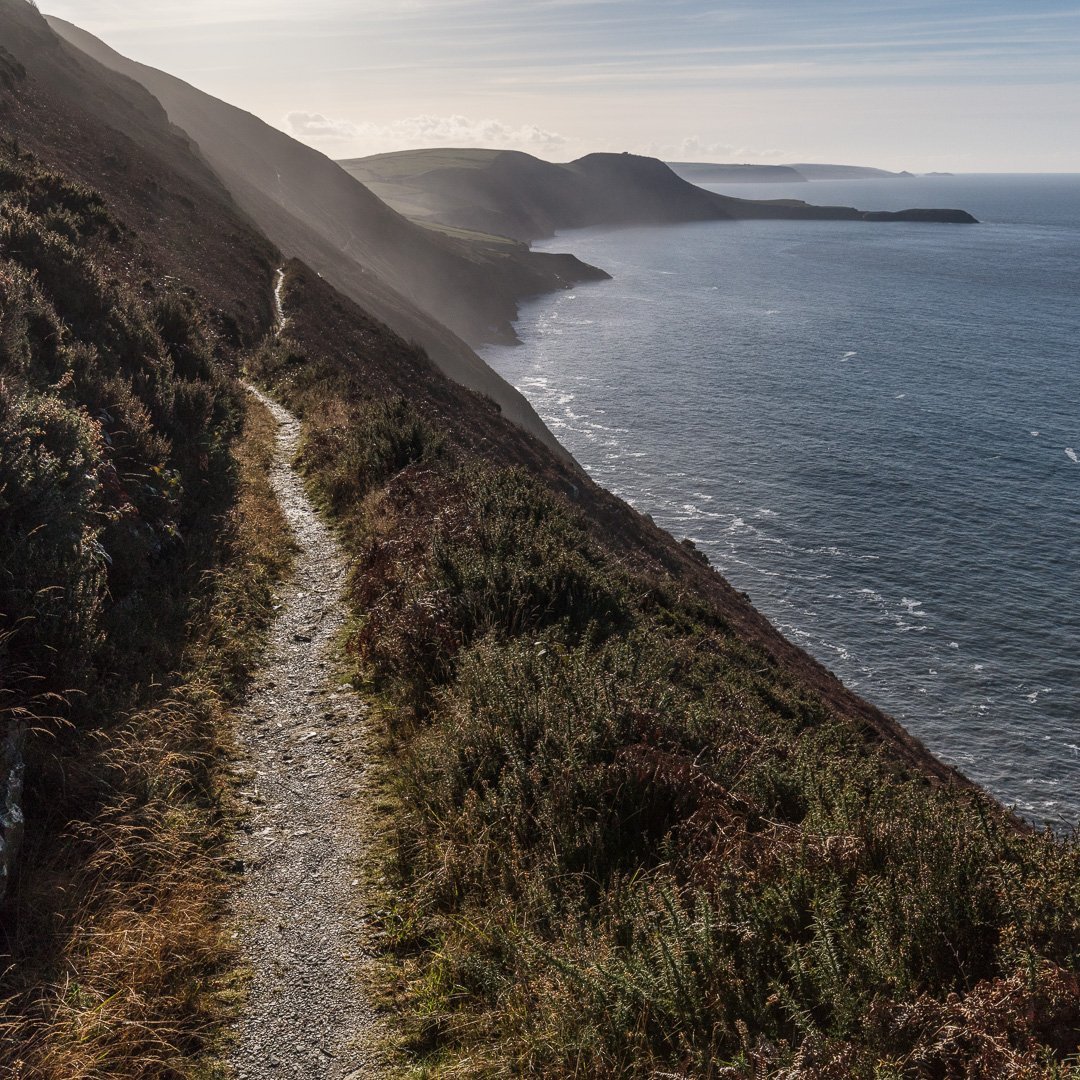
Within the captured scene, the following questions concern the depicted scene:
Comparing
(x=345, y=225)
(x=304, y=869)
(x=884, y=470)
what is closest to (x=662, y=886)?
(x=304, y=869)

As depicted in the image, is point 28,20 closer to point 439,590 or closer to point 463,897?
point 439,590

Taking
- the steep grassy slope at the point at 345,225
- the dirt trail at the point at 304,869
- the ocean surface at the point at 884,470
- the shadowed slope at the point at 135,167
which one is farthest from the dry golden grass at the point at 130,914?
the steep grassy slope at the point at 345,225

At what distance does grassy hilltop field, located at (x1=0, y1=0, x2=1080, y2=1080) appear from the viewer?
3.99 m

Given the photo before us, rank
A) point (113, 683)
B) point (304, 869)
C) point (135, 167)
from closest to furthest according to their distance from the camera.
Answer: point (304, 869)
point (113, 683)
point (135, 167)

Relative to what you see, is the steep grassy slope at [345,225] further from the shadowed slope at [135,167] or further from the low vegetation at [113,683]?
the low vegetation at [113,683]

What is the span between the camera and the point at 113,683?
274 inches

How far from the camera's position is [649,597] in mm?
18250

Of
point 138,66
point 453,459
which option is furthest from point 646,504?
point 138,66

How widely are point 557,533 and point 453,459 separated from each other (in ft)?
14.6

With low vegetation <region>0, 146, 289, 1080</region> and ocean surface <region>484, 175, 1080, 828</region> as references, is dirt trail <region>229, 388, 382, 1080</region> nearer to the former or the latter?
low vegetation <region>0, 146, 289, 1080</region>

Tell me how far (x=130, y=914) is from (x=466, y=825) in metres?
2.20

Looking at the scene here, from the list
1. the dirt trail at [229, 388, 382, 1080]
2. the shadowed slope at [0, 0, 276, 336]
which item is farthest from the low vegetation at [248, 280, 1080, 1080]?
the shadowed slope at [0, 0, 276, 336]

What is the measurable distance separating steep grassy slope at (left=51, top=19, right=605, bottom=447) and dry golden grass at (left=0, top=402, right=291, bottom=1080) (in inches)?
A: 2488

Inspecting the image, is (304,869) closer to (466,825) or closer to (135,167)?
(466,825)
